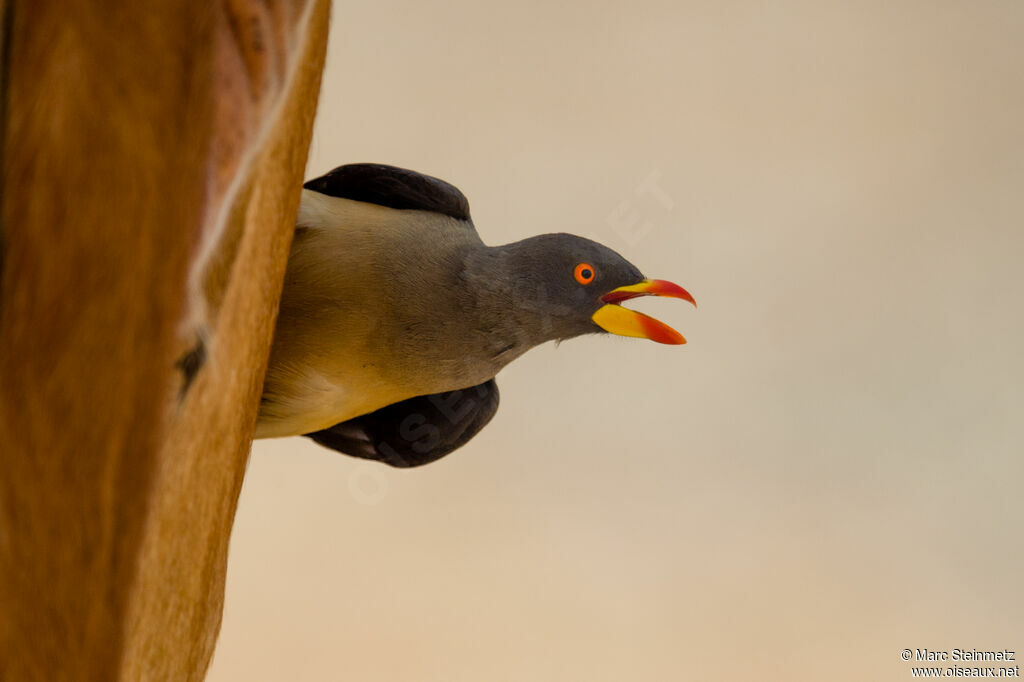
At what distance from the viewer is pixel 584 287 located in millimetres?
484

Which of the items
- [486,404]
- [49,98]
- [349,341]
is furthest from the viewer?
[486,404]

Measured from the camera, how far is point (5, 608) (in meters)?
0.19

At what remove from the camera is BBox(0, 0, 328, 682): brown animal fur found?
0.55 ft

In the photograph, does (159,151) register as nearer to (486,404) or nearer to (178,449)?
(178,449)

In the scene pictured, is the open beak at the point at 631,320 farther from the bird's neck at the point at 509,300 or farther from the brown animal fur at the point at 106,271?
the brown animal fur at the point at 106,271

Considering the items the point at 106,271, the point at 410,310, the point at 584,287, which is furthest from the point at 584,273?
the point at 106,271

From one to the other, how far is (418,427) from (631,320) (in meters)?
0.15

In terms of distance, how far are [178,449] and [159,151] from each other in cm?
8

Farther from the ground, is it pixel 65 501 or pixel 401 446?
pixel 65 501

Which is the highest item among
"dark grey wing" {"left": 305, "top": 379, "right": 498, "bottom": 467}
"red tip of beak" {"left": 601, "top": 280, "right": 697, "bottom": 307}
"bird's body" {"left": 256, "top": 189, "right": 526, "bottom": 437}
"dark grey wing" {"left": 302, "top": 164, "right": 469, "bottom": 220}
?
"dark grey wing" {"left": 302, "top": 164, "right": 469, "bottom": 220}

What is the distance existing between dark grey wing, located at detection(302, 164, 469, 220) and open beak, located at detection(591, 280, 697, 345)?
11 cm

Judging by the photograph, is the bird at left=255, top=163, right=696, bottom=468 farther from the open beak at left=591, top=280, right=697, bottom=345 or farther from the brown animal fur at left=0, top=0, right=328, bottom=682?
the brown animal fur at left=0, top=0, right=328, bottom=682

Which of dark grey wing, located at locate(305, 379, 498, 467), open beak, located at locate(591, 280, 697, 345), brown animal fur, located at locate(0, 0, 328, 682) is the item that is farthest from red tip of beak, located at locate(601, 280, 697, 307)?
brown animal fur, located at locate(0, 0, 328, 682)

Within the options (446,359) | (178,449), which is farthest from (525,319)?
(178,449)
